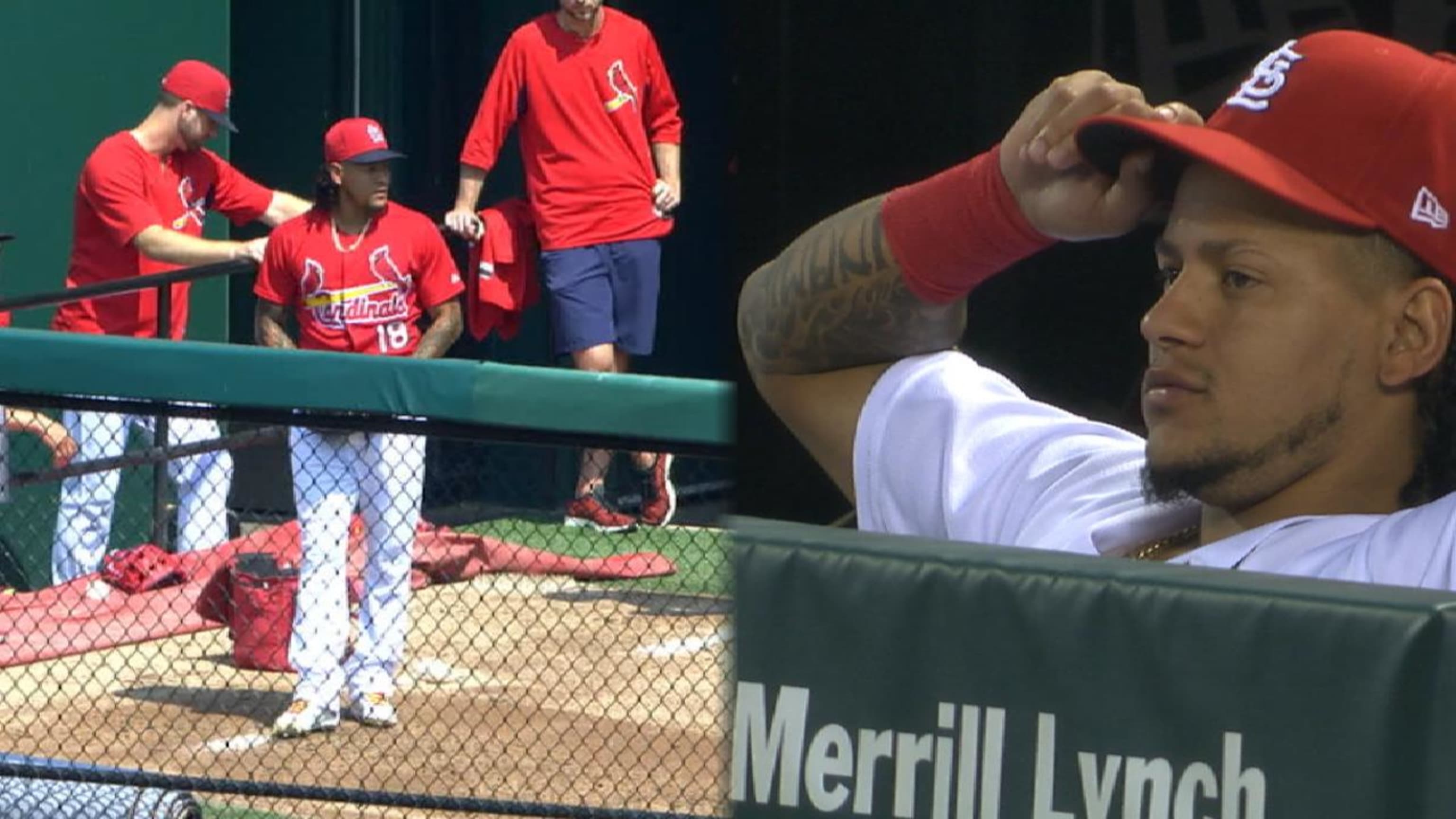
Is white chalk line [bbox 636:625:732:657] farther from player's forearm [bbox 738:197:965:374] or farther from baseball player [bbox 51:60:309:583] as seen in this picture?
player's forearm [bbox 738:197:965:374]

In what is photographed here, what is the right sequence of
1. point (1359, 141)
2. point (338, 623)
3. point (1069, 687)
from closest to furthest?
1. point (1069, 687)
2. point (1359, 141)
3. point (338, 623)

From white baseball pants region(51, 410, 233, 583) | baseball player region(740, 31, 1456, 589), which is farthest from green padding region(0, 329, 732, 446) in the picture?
white baseball pants region(51, 410, 233, 583)

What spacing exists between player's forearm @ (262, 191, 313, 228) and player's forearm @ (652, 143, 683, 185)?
40.0 inches

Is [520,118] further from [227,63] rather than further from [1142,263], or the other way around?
[1142,263]

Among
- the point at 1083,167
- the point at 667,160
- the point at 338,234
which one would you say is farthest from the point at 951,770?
the point at 667,160

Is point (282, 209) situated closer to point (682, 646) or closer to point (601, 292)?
point (601, 292)

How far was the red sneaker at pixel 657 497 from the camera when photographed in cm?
609

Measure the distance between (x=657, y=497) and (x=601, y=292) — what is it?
80 centimetres

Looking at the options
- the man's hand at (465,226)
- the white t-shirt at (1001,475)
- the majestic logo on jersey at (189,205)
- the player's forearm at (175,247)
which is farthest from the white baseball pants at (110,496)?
the white t-shirt at (1001,475)

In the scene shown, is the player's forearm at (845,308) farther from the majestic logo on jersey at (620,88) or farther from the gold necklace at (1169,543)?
the majestic logo on jersey at (620,88)

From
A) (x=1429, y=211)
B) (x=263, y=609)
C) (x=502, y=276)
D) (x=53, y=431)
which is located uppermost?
(x=1429, y=211)

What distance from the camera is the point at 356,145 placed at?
17.6ft

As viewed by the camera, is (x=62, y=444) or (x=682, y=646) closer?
(x=682, y=646)

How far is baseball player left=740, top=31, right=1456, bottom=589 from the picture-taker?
1.22 metres
